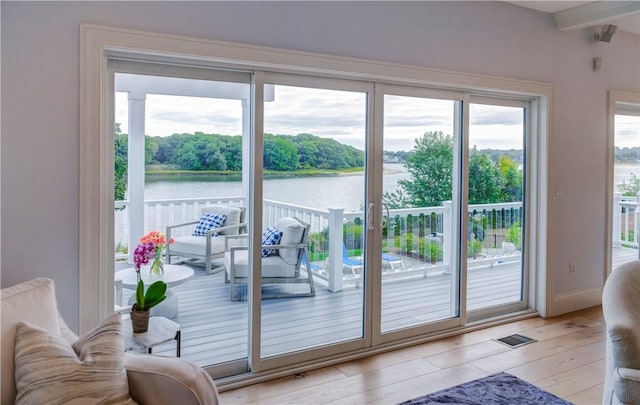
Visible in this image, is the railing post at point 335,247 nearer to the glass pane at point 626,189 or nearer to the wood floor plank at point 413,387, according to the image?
the wood floor plank at point 413,387

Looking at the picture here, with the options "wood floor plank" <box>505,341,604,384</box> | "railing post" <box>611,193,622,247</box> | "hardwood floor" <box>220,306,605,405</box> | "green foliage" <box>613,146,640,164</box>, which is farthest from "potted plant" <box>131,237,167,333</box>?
"railing post" <box>611,193,622,247</box>

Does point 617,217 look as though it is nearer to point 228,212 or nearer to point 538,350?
point 538,350

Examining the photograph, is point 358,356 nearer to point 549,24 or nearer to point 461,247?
point 461,247

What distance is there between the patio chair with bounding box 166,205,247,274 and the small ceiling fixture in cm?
374

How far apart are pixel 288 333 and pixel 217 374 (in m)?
0.54

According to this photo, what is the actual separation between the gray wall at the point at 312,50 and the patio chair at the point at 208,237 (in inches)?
23.9

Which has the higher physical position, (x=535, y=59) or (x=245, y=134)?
(x=535, y=59)

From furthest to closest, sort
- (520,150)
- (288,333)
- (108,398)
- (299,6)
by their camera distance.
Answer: (520,150) < (288,333) < (299,6) < (108,398)

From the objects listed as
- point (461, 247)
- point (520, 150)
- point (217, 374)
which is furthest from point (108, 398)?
point (520, 150)

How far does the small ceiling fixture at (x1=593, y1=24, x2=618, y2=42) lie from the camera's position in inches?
161

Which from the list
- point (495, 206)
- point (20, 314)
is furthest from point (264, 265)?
point (495, 206)

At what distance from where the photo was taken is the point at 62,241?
7.22 ft

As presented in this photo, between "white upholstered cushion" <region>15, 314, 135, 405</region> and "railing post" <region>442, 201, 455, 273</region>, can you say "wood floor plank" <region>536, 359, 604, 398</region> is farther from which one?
"white upholstered cushion" <region>15, 314, 135, 405</region>

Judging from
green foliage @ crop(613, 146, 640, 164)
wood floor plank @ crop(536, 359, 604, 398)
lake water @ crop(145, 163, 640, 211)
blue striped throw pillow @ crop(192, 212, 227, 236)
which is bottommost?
wood floor plank @ crop(536, 359, 604, 398)
